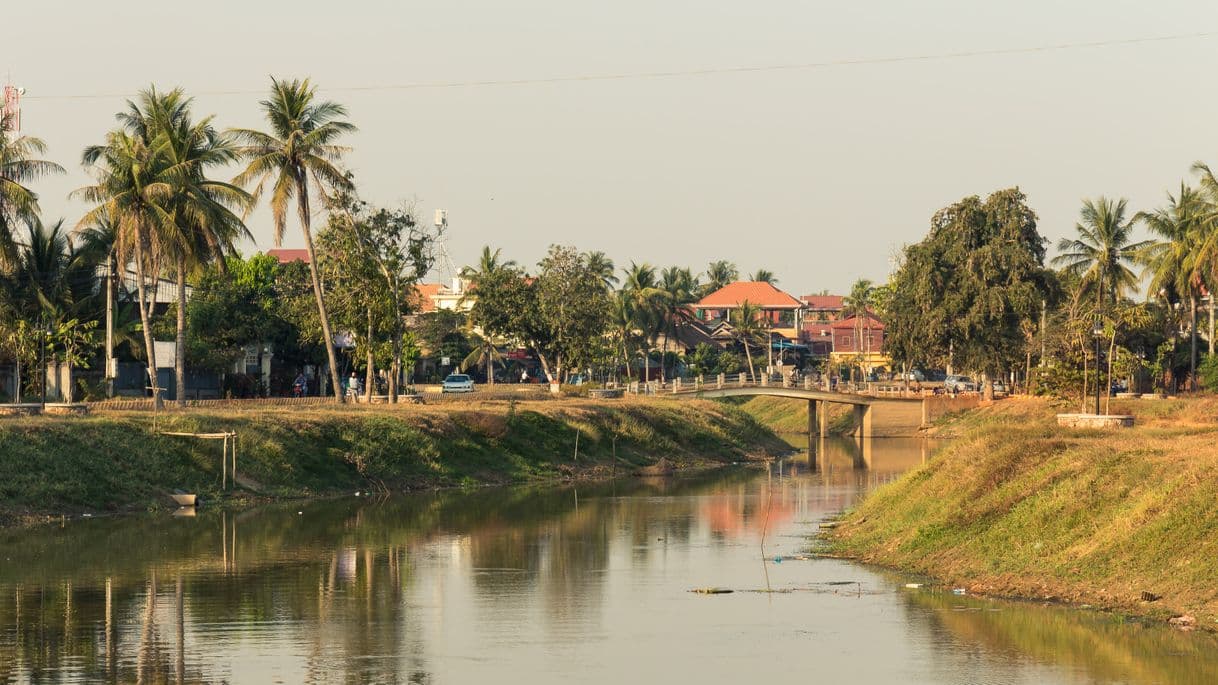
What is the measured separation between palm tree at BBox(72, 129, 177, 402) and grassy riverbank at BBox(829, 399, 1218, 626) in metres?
35.5

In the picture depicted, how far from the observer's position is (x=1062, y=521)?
1355 inches

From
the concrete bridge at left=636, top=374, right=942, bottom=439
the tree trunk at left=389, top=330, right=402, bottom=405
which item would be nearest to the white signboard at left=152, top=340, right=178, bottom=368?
the tree trunk at left=389, top=330, right=402, bottom=405

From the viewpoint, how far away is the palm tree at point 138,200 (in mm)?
68062

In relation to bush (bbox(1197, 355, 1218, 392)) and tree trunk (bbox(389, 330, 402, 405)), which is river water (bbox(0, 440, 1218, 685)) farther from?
bush (bbox(1197, 355, 1218, 392))

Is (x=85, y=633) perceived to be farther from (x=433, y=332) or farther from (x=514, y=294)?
(x=433, y=332)

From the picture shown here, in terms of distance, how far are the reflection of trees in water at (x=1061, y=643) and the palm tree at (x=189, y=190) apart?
45.9 meters

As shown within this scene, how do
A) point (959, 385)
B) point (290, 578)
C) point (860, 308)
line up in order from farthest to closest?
1. point (860, 308)
2. point (959, 385)
3. point (290, 578)

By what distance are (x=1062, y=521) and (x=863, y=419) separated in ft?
304

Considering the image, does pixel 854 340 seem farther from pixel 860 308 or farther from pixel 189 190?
pixel 189 190

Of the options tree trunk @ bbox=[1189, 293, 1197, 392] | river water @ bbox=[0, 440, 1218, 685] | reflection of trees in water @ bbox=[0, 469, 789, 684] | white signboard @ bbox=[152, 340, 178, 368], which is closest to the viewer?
river water @ bbox=[0, 440, 1218, 685]

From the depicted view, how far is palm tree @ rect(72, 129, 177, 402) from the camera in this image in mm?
68062

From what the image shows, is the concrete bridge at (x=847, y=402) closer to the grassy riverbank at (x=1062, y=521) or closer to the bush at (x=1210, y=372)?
the bush at (x=1210, y=372)

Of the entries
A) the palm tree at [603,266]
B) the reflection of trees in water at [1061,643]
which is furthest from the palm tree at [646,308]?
the reflection of trees in water at [1061,643]

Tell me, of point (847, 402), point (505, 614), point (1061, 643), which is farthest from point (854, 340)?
point (1061, 643)
